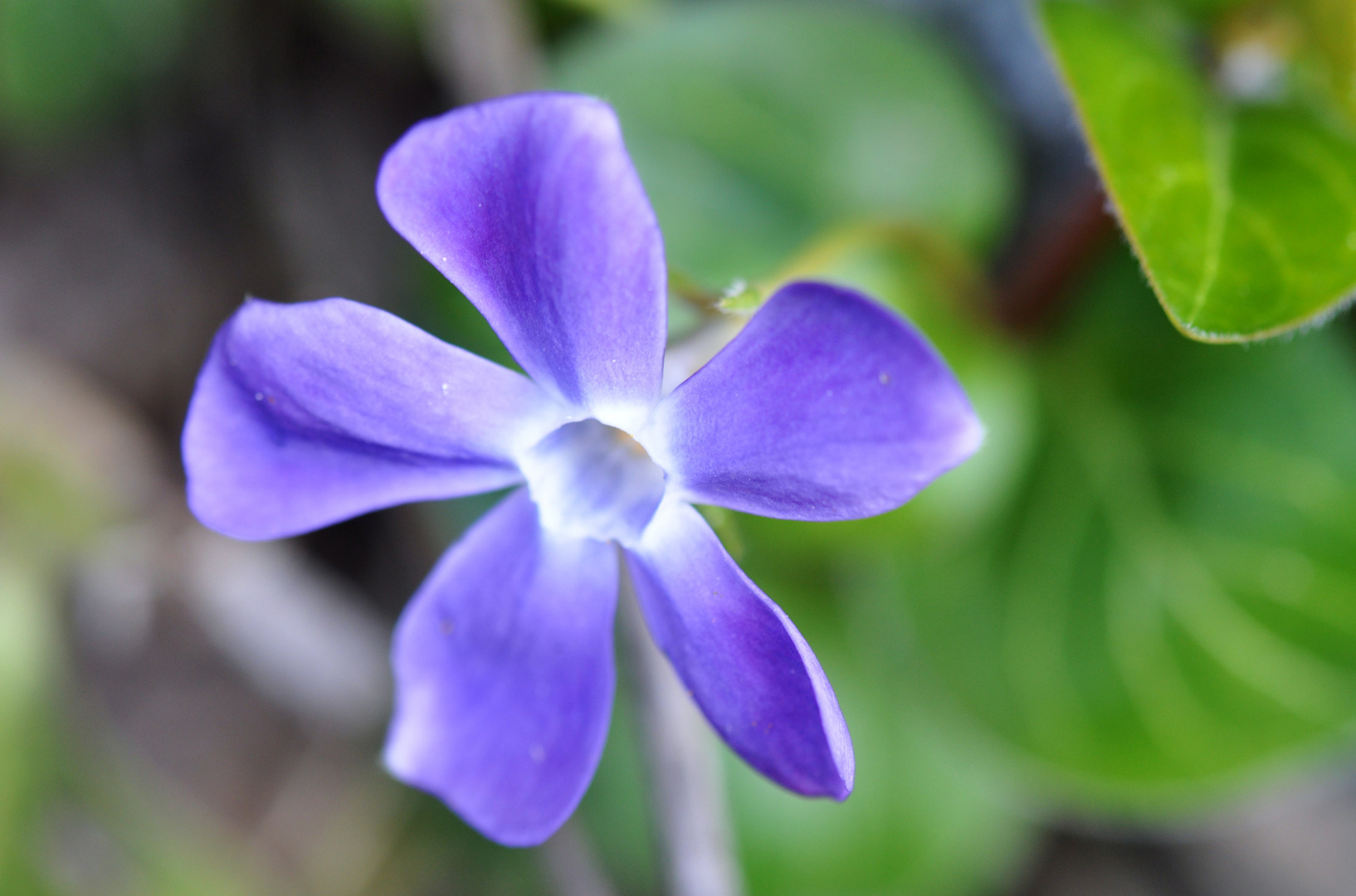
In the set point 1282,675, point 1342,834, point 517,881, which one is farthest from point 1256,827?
point 517,881

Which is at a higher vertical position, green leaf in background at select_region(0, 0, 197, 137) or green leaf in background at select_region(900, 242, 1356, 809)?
green leaf in background at select_region(0, 0, 197, 137)

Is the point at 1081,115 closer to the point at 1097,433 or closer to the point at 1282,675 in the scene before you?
the point at 1097,433

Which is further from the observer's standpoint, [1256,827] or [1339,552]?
[1256,827]

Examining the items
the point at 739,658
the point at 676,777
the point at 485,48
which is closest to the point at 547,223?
the point at 739,658

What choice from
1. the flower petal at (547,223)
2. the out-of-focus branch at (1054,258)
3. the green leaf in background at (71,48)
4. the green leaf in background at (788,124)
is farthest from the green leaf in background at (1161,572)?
the green leaf in background at (71,48)

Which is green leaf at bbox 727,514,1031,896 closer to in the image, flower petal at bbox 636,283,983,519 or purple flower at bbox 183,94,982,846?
purple flower at bbox 183,94,982,846

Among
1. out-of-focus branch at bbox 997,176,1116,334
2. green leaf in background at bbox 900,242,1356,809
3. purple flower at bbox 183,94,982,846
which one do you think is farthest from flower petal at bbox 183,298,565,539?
green leaf in background at bbox 900,242,1356,809

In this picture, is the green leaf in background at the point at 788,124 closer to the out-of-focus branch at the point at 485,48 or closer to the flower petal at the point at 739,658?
the out-of-focus branch at the point at 485,48
